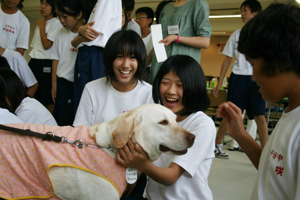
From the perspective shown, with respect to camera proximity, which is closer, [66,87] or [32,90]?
[66,87]

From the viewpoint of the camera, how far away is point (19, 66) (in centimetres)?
305

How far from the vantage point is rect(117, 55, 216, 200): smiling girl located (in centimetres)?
118

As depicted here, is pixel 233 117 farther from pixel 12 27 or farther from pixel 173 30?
pixel 12 27

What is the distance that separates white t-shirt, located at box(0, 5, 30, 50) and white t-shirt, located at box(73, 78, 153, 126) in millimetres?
2173

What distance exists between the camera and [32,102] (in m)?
2.12

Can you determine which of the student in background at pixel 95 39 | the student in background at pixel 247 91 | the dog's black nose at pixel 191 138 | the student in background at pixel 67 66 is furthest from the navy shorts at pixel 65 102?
the student in background at pixel 247 91

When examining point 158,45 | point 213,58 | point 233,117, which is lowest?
point 213,58

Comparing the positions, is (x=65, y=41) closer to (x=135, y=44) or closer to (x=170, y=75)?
(x=135, y=44)

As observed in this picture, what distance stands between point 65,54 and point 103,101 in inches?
42.4

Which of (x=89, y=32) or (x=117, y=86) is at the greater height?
(x=89, y=32)

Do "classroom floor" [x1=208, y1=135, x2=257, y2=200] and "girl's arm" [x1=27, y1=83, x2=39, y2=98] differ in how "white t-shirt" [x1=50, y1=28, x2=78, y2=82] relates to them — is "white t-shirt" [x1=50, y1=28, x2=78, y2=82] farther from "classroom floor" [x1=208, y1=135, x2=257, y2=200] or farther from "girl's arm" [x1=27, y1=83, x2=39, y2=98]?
"classroom floor" [x1=208, y1=135, x2=257, y2=200]

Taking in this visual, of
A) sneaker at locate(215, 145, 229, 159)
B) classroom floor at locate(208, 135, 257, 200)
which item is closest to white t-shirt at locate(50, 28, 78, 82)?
classroom floor at locate(208, 135, 257, 200)

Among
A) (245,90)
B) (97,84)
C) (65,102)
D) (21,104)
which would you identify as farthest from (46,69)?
(245,90)

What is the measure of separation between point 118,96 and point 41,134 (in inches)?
30.0
